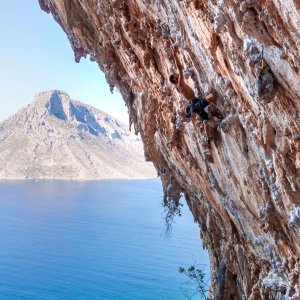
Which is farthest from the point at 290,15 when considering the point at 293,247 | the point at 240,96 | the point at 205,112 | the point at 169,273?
the point at 169,273

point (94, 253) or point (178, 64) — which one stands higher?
point (178, 64)

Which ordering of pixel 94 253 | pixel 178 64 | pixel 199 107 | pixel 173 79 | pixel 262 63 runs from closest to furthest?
pixel 262 63, pixel 199 107, pixel 178 64, pixel 173 79, pixel 94 253

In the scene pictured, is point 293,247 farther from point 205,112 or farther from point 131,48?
point 131,48

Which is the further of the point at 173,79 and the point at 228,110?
the point at 173,79

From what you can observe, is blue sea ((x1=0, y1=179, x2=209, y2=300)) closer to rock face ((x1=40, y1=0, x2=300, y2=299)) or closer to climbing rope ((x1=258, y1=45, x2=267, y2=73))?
rock face ((x1=40, y1=0, x2=300, y2=299))

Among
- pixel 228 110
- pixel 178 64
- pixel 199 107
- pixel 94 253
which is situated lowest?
pixel 94 253

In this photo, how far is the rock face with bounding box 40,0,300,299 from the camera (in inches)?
184

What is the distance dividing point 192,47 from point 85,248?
54.7 m

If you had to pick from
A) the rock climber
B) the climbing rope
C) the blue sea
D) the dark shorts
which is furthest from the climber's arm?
the blue sea

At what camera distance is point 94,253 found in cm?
5441

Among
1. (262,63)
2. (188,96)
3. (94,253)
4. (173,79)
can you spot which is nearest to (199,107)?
(188,96)

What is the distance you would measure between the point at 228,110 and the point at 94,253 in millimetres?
51159

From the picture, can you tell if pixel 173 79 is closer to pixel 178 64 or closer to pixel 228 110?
pixel 178 64

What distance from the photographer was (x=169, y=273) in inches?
1764
